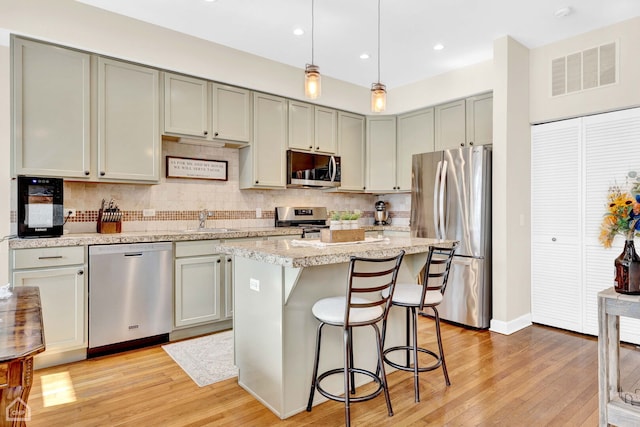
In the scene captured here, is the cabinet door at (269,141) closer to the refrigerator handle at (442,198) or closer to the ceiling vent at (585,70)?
the refrigerator handle at (442,198)

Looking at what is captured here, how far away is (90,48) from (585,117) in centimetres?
445

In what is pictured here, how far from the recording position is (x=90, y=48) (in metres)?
3.11

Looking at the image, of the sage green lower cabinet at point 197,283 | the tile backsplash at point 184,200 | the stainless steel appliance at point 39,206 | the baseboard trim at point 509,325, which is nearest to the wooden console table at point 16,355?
the stainless steel appliance at point 39,206

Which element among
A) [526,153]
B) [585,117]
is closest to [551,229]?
[526,153]

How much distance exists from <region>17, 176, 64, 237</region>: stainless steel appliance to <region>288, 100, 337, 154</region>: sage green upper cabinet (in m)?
2.38

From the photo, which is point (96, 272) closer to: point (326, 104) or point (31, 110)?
point (31, 110)

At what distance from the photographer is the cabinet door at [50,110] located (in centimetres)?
284

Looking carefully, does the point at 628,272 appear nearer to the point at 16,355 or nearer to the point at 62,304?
the point at 16,355

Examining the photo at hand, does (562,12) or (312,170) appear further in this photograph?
(312,170)

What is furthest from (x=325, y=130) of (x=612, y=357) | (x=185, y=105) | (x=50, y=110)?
(x=612, y=357)

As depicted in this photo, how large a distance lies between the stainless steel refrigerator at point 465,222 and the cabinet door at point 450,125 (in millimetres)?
562

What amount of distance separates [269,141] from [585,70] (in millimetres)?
3198

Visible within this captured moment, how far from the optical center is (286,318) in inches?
84.0

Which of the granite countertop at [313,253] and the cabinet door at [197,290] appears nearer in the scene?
the granite countertop at [313,253]
